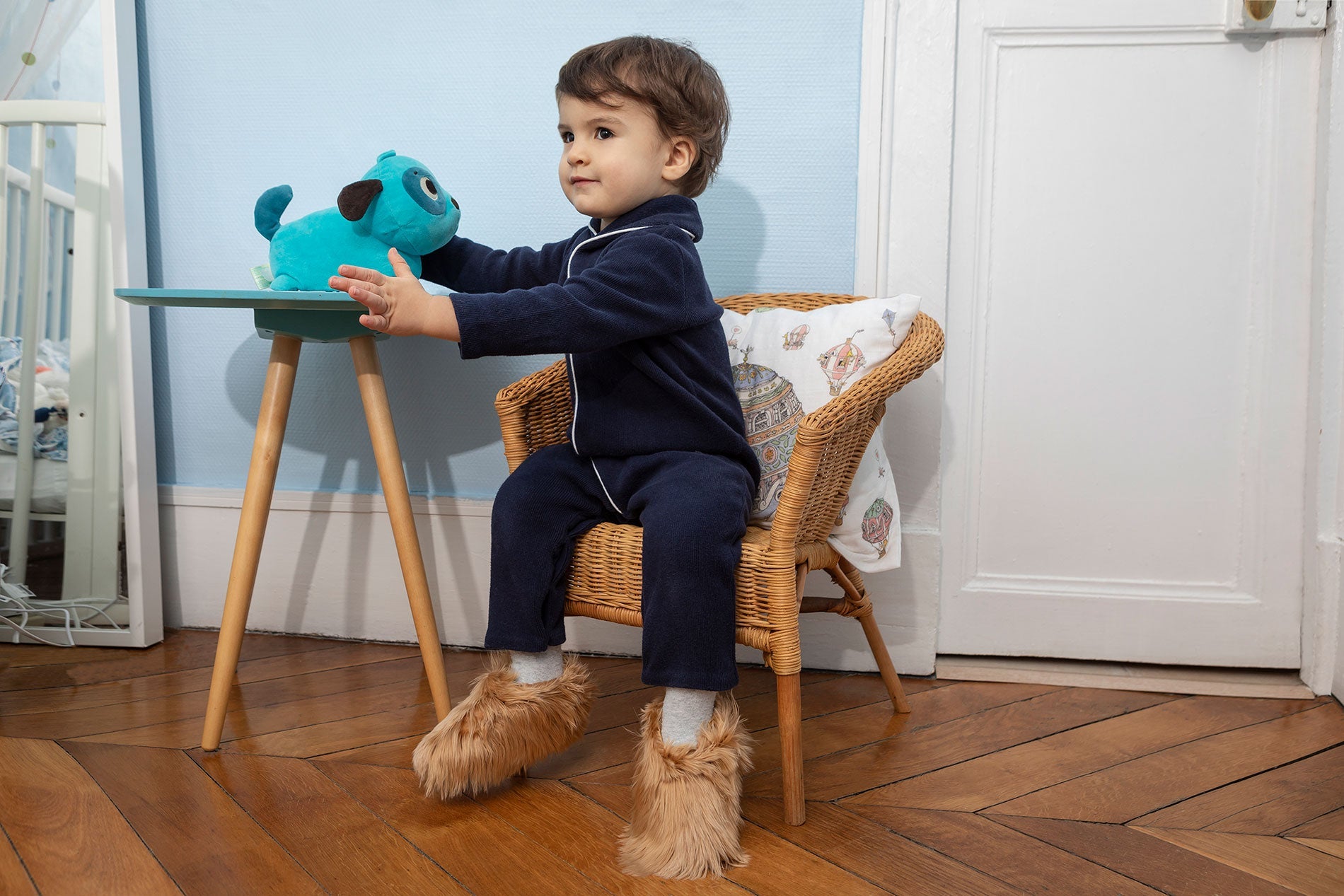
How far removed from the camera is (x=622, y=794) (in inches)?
44.3

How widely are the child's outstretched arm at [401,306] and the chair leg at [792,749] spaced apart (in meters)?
0.52

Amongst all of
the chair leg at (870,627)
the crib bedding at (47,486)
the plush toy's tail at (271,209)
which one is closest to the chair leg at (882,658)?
the chair leg at (870,627)

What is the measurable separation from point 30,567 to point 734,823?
1.35 meters

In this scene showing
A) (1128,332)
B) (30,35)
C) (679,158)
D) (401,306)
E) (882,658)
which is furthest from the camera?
(30,35)

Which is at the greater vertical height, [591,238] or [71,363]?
[591,238]

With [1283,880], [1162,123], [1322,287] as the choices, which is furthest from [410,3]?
[1283,880]

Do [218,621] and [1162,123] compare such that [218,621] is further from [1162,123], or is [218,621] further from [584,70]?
[1162,123]

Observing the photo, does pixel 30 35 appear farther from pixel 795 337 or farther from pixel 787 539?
pixel 787 539

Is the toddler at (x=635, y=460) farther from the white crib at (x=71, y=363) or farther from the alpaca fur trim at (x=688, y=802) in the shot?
the white crib at (x=71, y=363)

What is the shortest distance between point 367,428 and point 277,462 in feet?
1.31

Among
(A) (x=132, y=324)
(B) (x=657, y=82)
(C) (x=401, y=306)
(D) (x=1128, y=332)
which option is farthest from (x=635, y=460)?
(A) (x=132, y=324)

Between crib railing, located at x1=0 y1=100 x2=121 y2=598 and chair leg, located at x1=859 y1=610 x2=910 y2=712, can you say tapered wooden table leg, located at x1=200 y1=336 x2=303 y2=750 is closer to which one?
crib railing, located at x1=0 y1=100 x2=121 y2=598

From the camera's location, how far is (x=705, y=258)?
1564 millimetres

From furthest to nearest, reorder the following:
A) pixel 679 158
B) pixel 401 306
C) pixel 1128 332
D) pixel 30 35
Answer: pixel 30 35, pixel 1128 332, pixel 679 158, pixel 401 306
